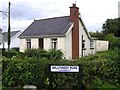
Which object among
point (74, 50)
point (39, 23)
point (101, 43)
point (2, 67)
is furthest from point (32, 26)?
point (2, 67)

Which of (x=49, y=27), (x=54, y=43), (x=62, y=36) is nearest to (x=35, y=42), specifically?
(x=49, y=27)

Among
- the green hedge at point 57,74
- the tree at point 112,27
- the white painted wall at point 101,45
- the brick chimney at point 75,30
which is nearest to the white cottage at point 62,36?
the brick chimney at point 75,30

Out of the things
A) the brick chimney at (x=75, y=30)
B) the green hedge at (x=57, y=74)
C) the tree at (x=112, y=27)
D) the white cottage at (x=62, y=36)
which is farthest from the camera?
the tree at (x=112, y=27)

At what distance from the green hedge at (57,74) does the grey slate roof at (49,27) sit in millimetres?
20389

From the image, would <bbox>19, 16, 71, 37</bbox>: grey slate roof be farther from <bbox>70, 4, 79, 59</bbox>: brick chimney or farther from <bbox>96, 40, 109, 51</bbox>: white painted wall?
<bbox>96, 40, 109, 51</bbox>: white painted wall

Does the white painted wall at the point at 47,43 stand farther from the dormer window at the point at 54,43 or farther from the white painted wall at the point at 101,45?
the white painted wall at the point at 101,45

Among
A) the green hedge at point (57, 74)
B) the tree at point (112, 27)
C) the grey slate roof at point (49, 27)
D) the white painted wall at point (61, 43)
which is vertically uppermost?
the tree at point (112, 27)

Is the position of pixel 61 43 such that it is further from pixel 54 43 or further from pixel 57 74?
pixel 57 74

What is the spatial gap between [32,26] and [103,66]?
2793cm

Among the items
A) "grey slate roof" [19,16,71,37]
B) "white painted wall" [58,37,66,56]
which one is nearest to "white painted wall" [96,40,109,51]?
"grey slate roof" [19,16,71,37]

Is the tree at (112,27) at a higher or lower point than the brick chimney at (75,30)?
higher

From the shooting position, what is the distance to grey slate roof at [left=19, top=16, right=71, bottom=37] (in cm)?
3450

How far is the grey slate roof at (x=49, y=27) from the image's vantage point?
34.5 metres

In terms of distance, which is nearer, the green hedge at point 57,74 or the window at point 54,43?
the green hedge at point 57,74
